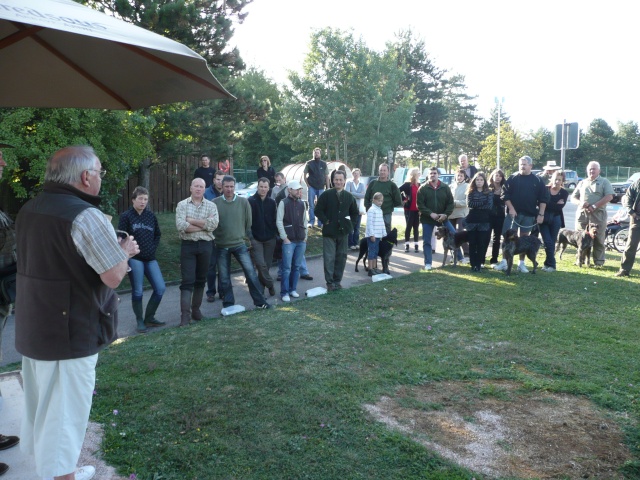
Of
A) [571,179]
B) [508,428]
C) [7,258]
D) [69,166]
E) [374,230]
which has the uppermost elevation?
[571,179]

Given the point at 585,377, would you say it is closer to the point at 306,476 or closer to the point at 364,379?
the point at 364,379

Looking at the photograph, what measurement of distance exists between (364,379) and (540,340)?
2.48 metres

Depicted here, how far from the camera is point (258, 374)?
526 cm

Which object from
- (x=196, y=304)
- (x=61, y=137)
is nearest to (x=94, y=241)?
(x=196, y=304)

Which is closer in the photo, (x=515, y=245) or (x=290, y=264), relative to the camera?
(x=290, y=264)

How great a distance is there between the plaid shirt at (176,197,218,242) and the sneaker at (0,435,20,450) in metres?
4.01

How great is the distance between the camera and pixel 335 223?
9.33 m

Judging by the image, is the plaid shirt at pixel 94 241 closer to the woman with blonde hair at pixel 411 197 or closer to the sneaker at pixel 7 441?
the sneaker at pixel 7 441

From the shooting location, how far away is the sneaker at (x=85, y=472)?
3.43 metres

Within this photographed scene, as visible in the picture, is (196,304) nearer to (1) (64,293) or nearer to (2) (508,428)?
(2) (508,428)

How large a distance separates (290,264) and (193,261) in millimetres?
2105

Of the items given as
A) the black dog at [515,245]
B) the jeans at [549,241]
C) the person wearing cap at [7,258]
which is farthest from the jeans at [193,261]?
the jeans at [549,241]

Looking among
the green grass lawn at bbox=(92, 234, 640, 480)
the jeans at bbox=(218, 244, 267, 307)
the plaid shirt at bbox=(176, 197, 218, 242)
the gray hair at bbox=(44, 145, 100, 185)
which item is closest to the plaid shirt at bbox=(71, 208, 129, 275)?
the gray hair at bbox=(44, 145, 100, 185)

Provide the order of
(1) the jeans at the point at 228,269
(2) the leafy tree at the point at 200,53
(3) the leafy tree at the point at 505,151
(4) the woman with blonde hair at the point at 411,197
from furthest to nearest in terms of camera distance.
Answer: (3) the leafy tree at the point at 505,151 < (2) the leafy tree at the point at 200,53 < (4) the woman with blonde hair at the point at 411,197 < (1) the jeans at the point at 228,269
